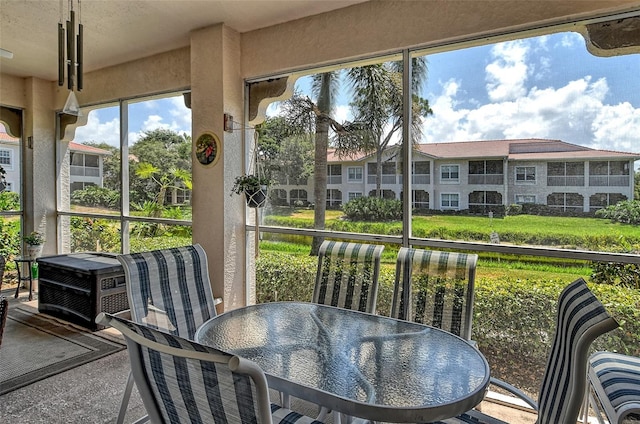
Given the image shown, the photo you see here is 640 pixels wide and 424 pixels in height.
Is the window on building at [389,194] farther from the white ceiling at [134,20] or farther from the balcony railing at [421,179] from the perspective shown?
the white ceiling at [134,20]

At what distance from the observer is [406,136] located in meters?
3.02

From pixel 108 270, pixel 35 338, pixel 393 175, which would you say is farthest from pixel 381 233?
pixel 35 338

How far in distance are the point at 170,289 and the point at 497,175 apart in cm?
236

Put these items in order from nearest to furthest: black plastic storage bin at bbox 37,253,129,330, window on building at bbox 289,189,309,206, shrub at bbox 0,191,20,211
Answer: window on building at bbox 289,189,309,206
black plastic storage bin at bbox 37,253,129,330
shrub at bbox 0,191,20,211

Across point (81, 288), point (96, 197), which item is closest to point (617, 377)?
point (81, 288)

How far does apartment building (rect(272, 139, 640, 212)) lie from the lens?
2.43 meters

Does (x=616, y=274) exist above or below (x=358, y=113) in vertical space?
below

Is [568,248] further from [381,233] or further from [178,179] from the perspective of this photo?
[178,179]

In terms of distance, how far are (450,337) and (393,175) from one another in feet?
5.12

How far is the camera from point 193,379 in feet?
3.27

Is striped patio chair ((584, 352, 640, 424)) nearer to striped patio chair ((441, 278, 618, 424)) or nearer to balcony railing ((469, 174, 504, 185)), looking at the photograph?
striped patio chair ((441, 278, 618, 424))

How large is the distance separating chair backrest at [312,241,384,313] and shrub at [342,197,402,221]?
64 centimetres

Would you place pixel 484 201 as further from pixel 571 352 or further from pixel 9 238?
pixel 9 238

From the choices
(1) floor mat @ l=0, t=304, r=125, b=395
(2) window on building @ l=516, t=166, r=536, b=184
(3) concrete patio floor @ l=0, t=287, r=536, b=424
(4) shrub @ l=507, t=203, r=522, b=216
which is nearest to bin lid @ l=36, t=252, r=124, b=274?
(1) floor mat @ l=0, t=304, r=125, b=395
